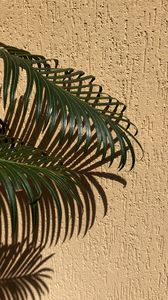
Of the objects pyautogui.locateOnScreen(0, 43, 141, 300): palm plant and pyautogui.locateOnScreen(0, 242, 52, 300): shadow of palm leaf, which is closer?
pyautogui.locateOnScreen(0, 43, 141, 300): palm plant

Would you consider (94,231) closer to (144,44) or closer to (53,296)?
(53,296)

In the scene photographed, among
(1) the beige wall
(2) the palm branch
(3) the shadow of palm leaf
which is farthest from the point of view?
(3) the shadow of palm leaf

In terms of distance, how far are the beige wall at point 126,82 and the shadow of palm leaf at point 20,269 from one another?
98mm

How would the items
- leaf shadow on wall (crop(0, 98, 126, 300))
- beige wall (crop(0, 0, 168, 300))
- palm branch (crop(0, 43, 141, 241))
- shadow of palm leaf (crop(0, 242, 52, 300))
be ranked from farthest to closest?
shadow of palm leaf (crop(0, 242, 52, 300)) < leaf shadow on wall (crop(0, 98, 126, 300)) < beige wall (crop(0, 0, 168, 300)) < palm branch (crop(0, 43, 141, 241))

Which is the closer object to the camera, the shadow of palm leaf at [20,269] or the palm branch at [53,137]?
the palm branch at [53,137]

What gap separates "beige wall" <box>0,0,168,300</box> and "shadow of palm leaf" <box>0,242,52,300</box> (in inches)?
3.9

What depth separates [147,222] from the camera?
5.37 ft

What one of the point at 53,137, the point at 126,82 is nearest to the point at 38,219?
the point at 53,137

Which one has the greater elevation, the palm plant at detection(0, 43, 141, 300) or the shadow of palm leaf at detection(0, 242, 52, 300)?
the palm plant at detection(0, 43, 141, 300)

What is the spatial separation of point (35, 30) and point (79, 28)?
6.1 inches

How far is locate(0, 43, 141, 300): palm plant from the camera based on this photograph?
1.16 m

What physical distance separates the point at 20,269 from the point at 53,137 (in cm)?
55

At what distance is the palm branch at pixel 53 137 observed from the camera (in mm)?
1142

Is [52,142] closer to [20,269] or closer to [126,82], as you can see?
[126,82]
